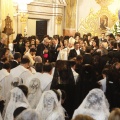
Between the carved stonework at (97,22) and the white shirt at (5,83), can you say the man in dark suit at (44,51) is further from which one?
the carved stonework at (97,22)

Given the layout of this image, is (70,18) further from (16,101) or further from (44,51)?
(16,101)

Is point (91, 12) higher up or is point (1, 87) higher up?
point (91, 12)

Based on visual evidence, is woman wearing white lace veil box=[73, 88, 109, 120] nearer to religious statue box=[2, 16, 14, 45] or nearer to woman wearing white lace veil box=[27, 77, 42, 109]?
woman wearing white lace veil box=[27, 77, 42, 109]

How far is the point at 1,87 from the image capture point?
9.16 metres

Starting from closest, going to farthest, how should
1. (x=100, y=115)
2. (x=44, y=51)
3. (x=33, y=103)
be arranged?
1. (x=100, y=115)
2. (x=33, y=103)
3. (x=44, y=51)

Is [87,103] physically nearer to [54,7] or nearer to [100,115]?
[100,115]

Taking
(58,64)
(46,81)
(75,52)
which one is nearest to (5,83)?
(46,81)

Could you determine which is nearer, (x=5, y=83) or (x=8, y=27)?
(x=5, y=83)

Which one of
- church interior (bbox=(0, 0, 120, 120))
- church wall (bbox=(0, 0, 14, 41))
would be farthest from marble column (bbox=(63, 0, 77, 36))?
church wall (bbox=(0, 0, 14, 41))

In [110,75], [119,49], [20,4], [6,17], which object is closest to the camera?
[110,75]

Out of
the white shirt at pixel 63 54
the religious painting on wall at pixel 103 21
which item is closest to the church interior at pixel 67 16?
the religious painting on wall at pixel 103 21

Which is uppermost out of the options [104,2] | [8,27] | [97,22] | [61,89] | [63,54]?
[104,2]

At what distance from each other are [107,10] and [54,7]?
347 centimetres

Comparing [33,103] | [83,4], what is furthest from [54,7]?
[33,103]
